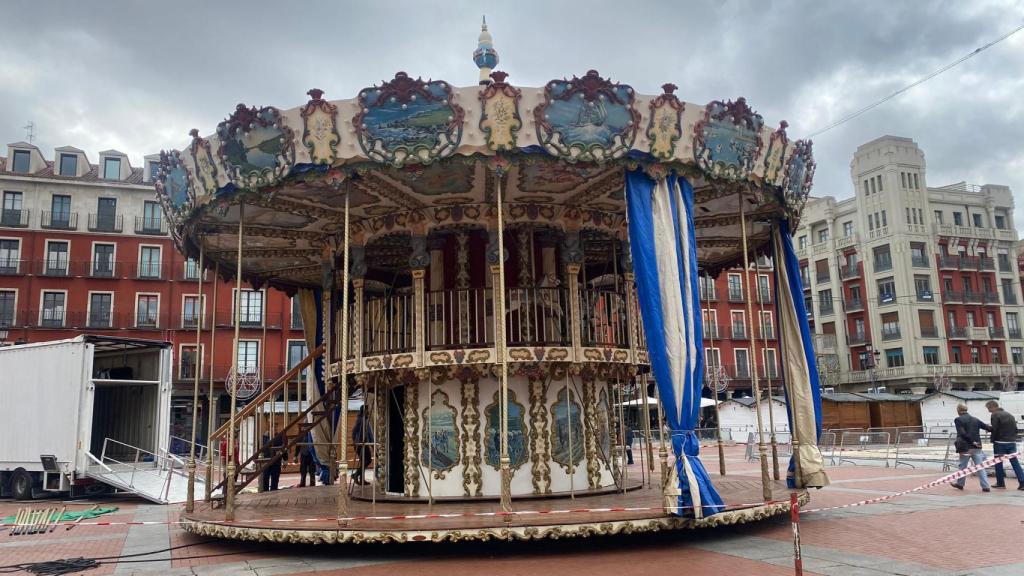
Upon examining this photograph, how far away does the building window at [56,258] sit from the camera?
45.8 m

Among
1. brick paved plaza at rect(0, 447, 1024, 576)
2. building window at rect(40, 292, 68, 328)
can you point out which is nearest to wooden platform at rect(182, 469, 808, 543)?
brick paved plaza at rect(0, 447, 1024, 576)

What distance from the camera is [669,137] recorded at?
11.8 metres

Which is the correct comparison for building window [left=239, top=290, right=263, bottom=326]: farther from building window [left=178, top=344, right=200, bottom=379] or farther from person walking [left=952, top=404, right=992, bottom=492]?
person walking [left=952, top=404, right=992, bottom=492]

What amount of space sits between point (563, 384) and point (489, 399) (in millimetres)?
1338

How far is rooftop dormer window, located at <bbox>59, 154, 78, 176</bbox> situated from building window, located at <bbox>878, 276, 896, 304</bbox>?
185 ft

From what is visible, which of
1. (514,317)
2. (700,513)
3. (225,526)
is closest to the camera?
(700,513)

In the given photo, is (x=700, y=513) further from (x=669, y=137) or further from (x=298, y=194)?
(x=298, y=194)

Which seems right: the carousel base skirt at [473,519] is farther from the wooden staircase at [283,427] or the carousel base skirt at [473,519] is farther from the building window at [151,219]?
the building window at [151,219]

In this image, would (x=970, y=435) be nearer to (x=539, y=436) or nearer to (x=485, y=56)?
(x=539, y=436)

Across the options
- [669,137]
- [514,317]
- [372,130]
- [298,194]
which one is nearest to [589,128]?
[669,137]

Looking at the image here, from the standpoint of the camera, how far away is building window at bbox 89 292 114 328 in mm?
45844

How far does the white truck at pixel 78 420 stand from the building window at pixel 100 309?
79.0 feet

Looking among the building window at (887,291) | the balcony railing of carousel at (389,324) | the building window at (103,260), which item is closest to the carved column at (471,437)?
the balcony railing of carousel at (389,324)

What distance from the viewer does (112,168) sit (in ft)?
163
